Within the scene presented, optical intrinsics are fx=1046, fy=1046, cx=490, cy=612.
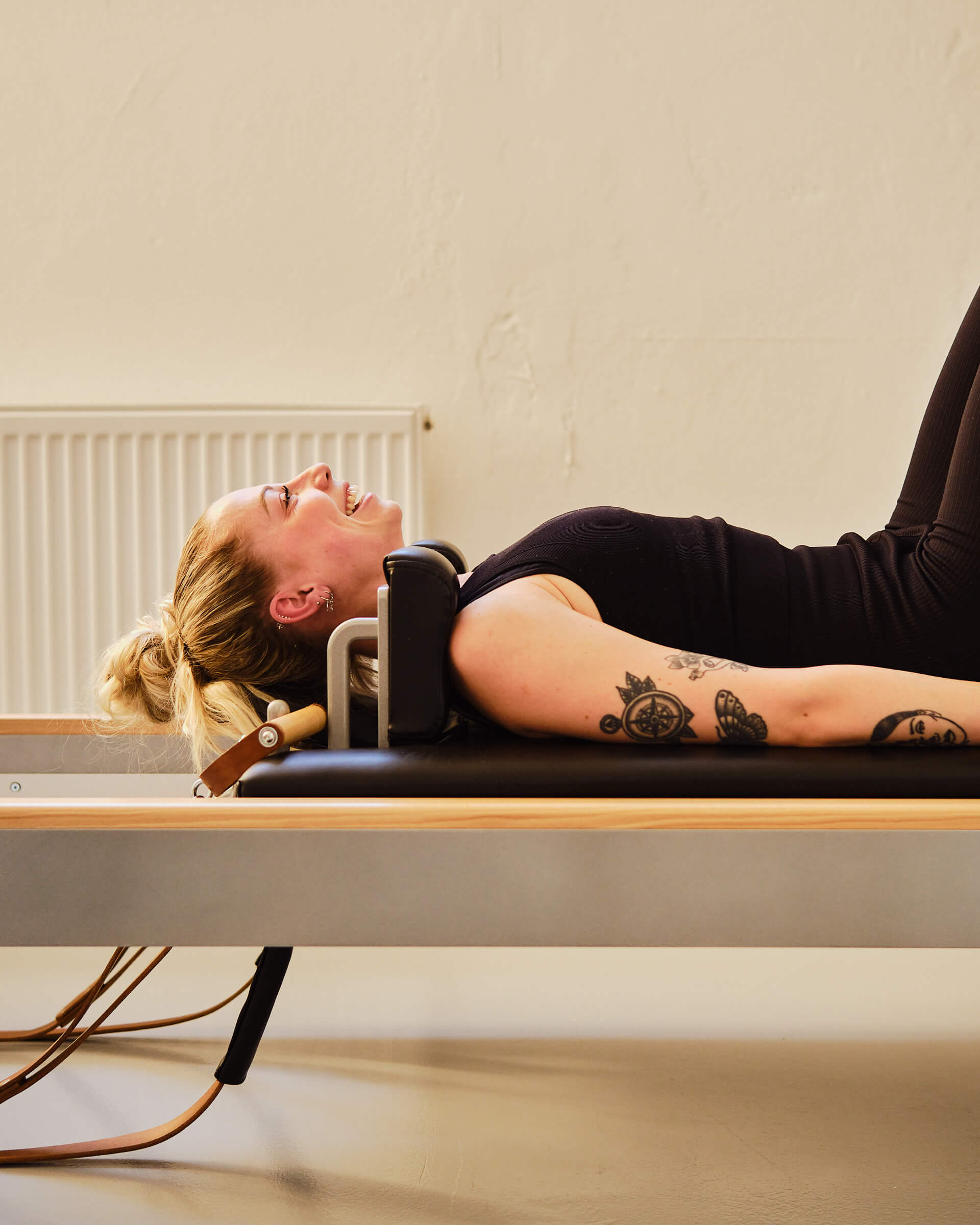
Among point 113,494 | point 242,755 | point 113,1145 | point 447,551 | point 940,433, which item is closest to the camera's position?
point 242,755

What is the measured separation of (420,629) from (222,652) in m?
0.36

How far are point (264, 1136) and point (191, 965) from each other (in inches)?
28.5

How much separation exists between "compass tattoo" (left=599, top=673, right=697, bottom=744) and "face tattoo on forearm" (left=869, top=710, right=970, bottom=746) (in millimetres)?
176

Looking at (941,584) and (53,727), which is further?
(53,727)

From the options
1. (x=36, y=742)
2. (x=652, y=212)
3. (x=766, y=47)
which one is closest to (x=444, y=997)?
(x=36, y=742)

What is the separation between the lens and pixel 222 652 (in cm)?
127

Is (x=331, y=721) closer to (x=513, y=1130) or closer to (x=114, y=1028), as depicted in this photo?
(x=513, y=1130)

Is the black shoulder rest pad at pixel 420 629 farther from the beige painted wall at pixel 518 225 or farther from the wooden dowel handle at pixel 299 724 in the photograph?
the beige painted wall at pixel 518 225

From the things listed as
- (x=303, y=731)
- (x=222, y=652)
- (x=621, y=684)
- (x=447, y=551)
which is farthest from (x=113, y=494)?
(x=621, y=684)

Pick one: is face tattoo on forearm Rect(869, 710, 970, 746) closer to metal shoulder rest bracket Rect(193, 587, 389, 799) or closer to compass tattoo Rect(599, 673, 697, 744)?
compass tattoo Rect(599, 673, 697, 744)

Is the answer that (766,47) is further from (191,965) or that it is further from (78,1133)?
(78,1133)

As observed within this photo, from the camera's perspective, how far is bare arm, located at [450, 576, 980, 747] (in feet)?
3.19

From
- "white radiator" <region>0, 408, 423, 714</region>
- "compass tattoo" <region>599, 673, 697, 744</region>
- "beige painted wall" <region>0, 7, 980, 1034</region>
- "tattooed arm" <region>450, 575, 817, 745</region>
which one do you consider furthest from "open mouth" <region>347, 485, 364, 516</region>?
"beige painted wall" <region>0, 7, 980, 1034</region>

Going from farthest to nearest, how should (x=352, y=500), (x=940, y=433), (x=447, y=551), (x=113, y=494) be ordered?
(x=113, y=494) → (x=940, y=433) → (x=352, y=500) → (x=447, y=551)
